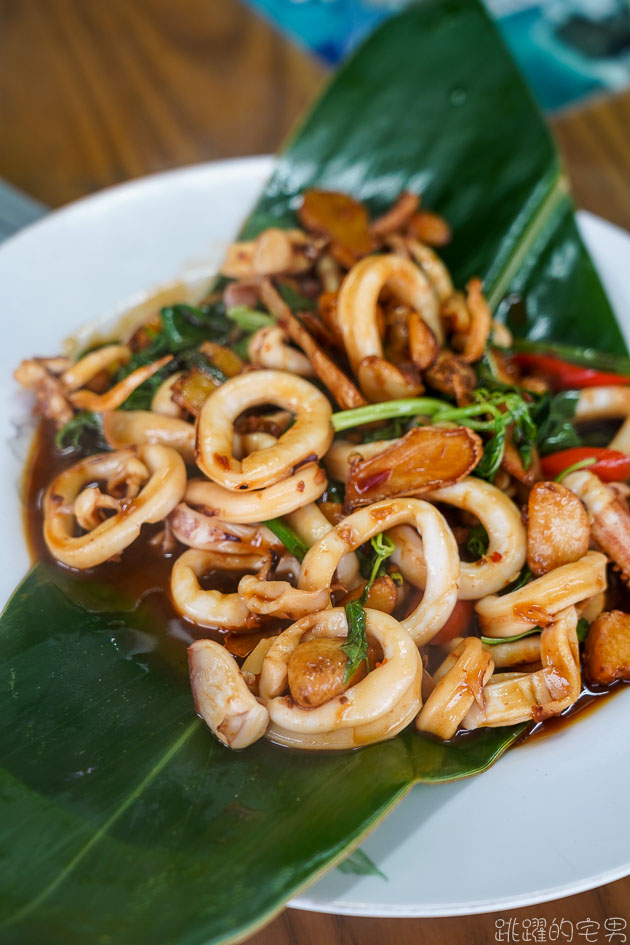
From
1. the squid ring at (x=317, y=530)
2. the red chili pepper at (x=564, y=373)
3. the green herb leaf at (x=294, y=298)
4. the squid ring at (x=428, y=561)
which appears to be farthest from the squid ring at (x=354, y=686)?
the red chili pepper at (x=564, y=373)

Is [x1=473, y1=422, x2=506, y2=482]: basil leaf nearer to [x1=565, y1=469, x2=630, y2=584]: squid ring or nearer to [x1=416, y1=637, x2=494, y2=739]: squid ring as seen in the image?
[x1=565, y1=469, x2=630, y2=584]: squid ring

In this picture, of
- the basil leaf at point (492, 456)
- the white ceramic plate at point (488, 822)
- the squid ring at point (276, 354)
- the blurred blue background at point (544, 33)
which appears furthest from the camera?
the blurred blue background at point (544, 33)

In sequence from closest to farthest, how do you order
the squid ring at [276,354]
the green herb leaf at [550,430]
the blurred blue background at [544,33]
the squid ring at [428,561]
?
1. the squid ring at [428,561]
2. the squid ring at [276,354]
3. the green herb leaf at [550,430]
4. the blurred blue background at [544,33]

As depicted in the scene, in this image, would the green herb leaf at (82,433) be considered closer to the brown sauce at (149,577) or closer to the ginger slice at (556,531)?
the brown sauce at (149,577)

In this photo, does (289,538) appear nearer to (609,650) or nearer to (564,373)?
(609,650)

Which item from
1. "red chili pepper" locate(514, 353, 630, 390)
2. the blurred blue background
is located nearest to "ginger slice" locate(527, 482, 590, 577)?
"red chili pepper" locate(514, 353, 630, 390)

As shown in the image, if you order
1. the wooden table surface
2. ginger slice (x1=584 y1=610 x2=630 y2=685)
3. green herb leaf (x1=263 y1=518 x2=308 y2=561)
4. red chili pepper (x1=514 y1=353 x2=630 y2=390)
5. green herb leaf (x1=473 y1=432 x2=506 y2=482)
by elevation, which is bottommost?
ginger slice (x1=584 y1=610 x2=630 y2=685)

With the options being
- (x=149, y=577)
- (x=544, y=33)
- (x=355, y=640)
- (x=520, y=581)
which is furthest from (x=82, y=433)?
(x=544, y=33)
